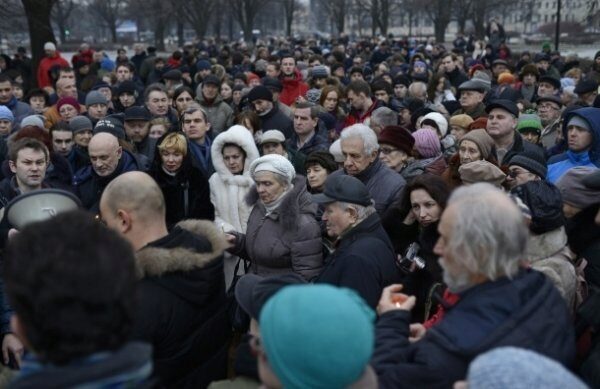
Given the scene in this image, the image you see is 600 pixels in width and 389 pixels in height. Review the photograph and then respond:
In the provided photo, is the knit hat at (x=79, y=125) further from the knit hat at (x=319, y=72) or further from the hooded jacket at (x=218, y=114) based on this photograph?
the knit hat at (x=319, y=72)

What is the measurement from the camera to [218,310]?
11.0 ft

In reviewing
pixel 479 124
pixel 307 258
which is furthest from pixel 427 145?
pixel 307 258

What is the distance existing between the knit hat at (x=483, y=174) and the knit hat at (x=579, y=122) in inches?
62.3

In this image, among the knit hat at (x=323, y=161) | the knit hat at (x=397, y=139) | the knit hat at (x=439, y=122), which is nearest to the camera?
the knit hat at (x=323, y=161)

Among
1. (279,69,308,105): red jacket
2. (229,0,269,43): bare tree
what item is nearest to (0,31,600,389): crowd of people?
(279,69,308,105): red jacket

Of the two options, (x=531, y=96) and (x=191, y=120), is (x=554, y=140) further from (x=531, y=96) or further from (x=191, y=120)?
(x=191, y=120)

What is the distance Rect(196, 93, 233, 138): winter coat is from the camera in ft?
29.1

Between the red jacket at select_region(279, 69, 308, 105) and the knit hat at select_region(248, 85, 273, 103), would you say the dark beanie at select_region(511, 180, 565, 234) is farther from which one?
the red jacket at select_region(279, 69, 308, 105)

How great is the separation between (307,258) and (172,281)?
1472 millimetres

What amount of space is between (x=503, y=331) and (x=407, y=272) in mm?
1842

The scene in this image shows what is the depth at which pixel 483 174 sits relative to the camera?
465 centimetres

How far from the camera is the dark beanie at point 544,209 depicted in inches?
139

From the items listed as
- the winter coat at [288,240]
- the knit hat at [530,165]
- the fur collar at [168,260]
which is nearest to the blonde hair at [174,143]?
the winter coat at [288,240]

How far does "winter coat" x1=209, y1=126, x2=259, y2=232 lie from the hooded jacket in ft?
10.4
